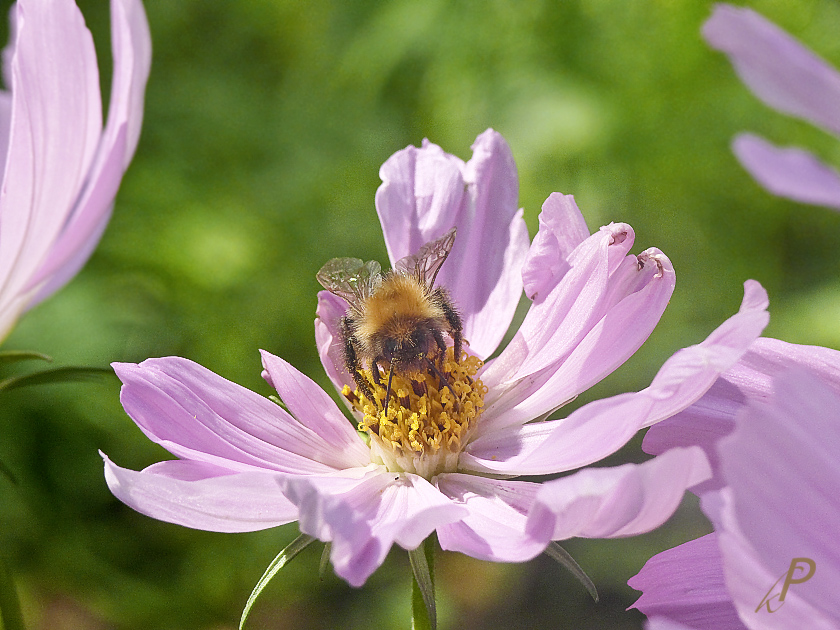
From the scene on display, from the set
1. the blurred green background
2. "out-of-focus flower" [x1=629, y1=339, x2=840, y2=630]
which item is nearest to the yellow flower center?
"out-of-focus flower" [x1=629, y1=339, x2=840, y2=630]

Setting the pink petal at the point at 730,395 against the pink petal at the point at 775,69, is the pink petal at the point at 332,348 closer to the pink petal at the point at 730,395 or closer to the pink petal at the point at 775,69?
the pink petal at the point at 730,395

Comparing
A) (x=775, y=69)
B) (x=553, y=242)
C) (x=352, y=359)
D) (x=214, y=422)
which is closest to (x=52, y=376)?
(x=214, y=422)

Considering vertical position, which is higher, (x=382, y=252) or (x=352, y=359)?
(x=352, y=359)

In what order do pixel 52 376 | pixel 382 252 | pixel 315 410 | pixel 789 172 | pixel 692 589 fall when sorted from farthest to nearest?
1. pixel 382 252
2. pixel 315 410
3. pixel 52 376
4. pixel 692 589
5. pixel 789 172

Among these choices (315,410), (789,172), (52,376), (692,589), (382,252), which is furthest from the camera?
(382,252)

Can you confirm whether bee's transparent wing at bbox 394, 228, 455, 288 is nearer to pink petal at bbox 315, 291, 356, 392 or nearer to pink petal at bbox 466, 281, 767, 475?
pink petal at bbox 315, 291, 356, 392

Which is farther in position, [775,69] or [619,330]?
[619,330]

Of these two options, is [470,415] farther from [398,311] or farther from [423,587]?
[423,587]

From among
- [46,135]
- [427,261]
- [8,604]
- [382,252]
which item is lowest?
[382,252]
